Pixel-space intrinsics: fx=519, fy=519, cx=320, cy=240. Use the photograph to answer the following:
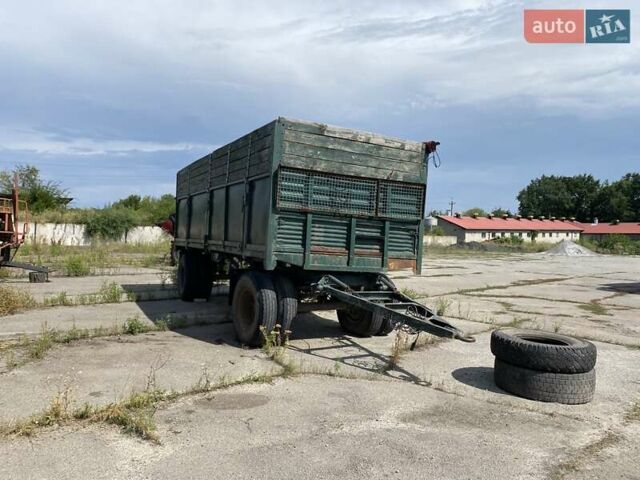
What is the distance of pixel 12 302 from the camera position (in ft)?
29.3

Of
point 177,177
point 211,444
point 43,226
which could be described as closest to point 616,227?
point 43,226

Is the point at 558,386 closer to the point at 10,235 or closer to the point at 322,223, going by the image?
the point at 322,223

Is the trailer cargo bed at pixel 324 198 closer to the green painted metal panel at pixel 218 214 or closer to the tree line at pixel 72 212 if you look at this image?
the green painted metal panel at pixel 218 214

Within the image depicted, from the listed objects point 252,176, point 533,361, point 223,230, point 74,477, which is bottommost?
point 74,477

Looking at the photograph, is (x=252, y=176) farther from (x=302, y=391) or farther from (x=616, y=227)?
(x=616, y=227)

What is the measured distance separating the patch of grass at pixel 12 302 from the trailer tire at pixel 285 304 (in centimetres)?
503

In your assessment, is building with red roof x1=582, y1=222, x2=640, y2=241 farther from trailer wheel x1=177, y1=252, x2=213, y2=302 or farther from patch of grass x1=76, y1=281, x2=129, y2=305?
patch of grass x1=76, y1=281, x2=129, y2=305

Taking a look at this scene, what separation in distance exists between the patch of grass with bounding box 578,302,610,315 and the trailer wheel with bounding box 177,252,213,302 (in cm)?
843

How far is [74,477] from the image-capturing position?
126 inches

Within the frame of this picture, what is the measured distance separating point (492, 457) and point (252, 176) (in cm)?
471

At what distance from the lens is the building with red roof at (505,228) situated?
2830 inches

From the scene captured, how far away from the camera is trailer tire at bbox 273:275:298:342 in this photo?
6723 millimetres

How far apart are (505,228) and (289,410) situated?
76727mm

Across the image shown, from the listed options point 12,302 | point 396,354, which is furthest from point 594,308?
point 12,302
